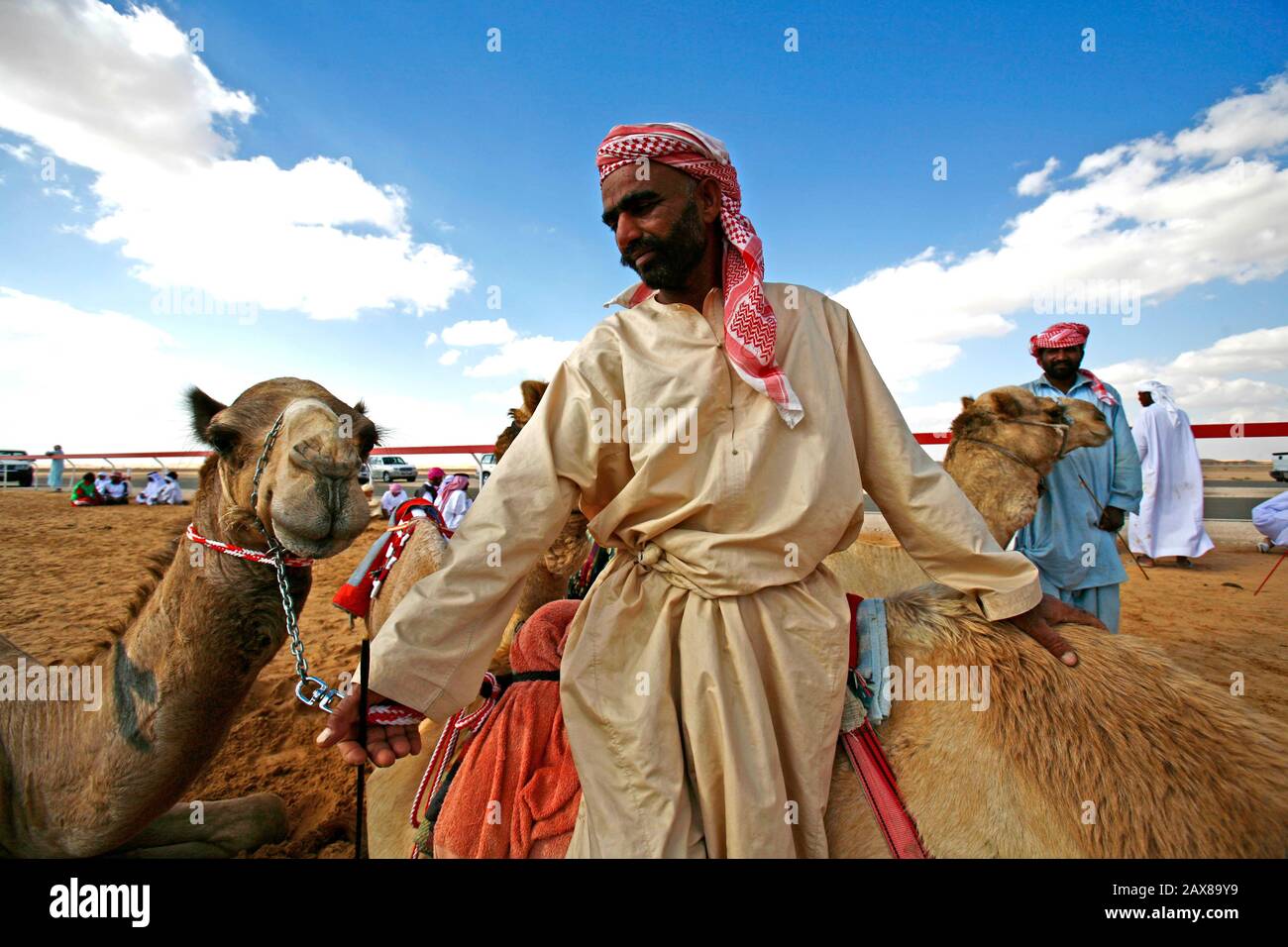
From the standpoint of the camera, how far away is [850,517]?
5.49 ft

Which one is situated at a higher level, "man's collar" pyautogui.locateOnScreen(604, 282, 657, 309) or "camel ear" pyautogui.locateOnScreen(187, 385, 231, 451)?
"man's collar" pyautogui.locateOnScreen(604, 282, 657, 309)

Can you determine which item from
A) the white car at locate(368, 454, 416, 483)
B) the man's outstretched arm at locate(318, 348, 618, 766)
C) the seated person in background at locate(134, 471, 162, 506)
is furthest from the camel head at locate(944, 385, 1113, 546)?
the seated person in background at locate(134, 471, 162, 506)

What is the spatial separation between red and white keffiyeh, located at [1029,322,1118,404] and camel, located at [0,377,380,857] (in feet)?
13.6

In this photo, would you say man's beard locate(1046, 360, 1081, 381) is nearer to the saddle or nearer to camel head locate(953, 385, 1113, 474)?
camel head locate(953, 385, 1113, 474)

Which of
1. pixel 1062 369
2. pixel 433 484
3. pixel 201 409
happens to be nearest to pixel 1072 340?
pixel 1062 369

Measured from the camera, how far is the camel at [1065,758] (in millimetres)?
1381

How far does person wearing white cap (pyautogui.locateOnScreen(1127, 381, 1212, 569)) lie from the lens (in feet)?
27.5

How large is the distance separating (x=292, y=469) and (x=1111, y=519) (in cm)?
448

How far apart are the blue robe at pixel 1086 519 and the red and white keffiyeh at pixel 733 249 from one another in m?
2.94

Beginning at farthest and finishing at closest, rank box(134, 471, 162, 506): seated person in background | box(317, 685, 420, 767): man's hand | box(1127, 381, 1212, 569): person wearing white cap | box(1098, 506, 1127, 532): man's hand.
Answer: box(134, 471, 162, 506): seated person in background < box(1127, 381, 1212, 569): person wearing white cap < box(1098, 506, 1127, 532): man's hand < box(317, 685, 420, 767): man's hand
